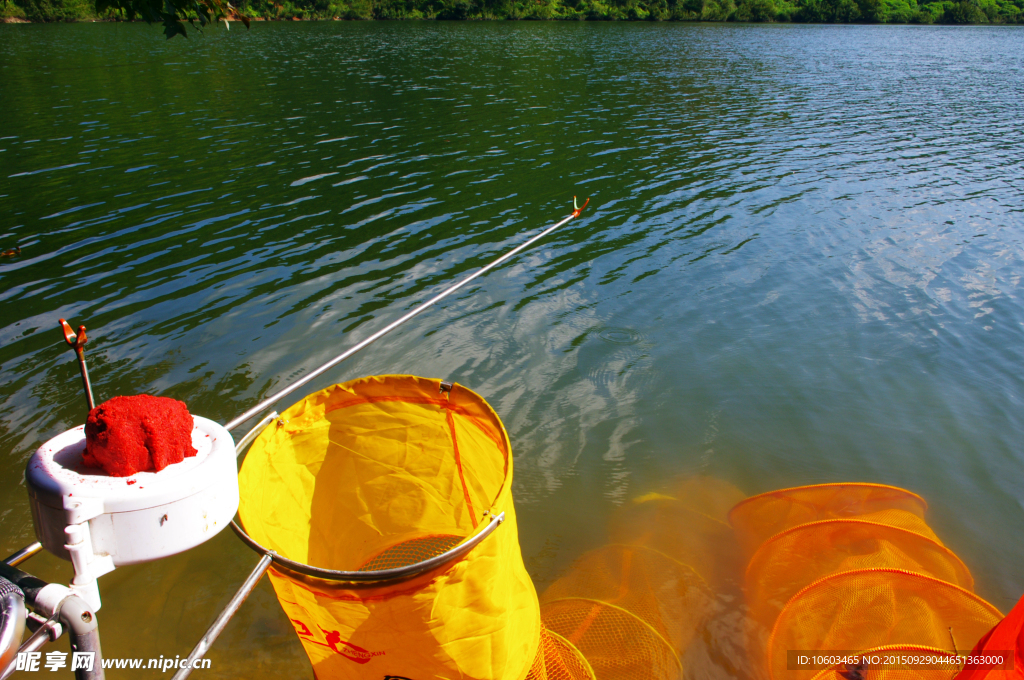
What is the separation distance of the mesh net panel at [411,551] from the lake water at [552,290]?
0.77 meters

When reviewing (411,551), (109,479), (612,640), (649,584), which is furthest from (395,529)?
(109,479)

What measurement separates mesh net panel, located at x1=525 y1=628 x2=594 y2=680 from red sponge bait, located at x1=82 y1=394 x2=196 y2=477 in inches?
86.9

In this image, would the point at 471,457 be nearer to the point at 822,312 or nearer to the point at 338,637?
the point at 338,637

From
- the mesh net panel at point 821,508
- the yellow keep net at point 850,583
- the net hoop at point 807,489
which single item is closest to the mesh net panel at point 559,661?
the yellow keep net at point 850,583

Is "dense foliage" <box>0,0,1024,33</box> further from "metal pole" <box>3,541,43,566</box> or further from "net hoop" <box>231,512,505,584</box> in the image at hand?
"net hoop" <box>231,512,505,584</box>

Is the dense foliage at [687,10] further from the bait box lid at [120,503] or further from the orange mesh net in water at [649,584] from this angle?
the bait box lid at [120,503]

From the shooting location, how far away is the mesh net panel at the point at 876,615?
11.0 ft

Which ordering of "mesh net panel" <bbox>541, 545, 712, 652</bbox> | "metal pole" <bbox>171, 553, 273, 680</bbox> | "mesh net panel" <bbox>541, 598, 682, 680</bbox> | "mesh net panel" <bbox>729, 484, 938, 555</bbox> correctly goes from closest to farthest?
"metal pole" <bbox>171, 553, 273, 680</bbox> < "mesh net panel" <bbox>541, 598, 682, 680</bbox> < "mesh net panel" <bbox>541, 545, 712, 652</bbox> < "mesh net panel" <bbox>729, 484, 938, 555</bbox>

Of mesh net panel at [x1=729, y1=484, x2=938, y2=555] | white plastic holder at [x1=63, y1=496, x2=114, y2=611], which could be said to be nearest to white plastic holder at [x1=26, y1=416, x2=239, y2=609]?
white plastic holder at [x1=63, y1=496, x2=114, y2=611]

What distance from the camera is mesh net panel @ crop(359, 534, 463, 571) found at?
12.1 ft

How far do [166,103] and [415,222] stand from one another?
13.8m

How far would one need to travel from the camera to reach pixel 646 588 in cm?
430

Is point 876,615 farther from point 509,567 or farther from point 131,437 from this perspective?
point 131,437

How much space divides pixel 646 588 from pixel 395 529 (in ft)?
6.07
